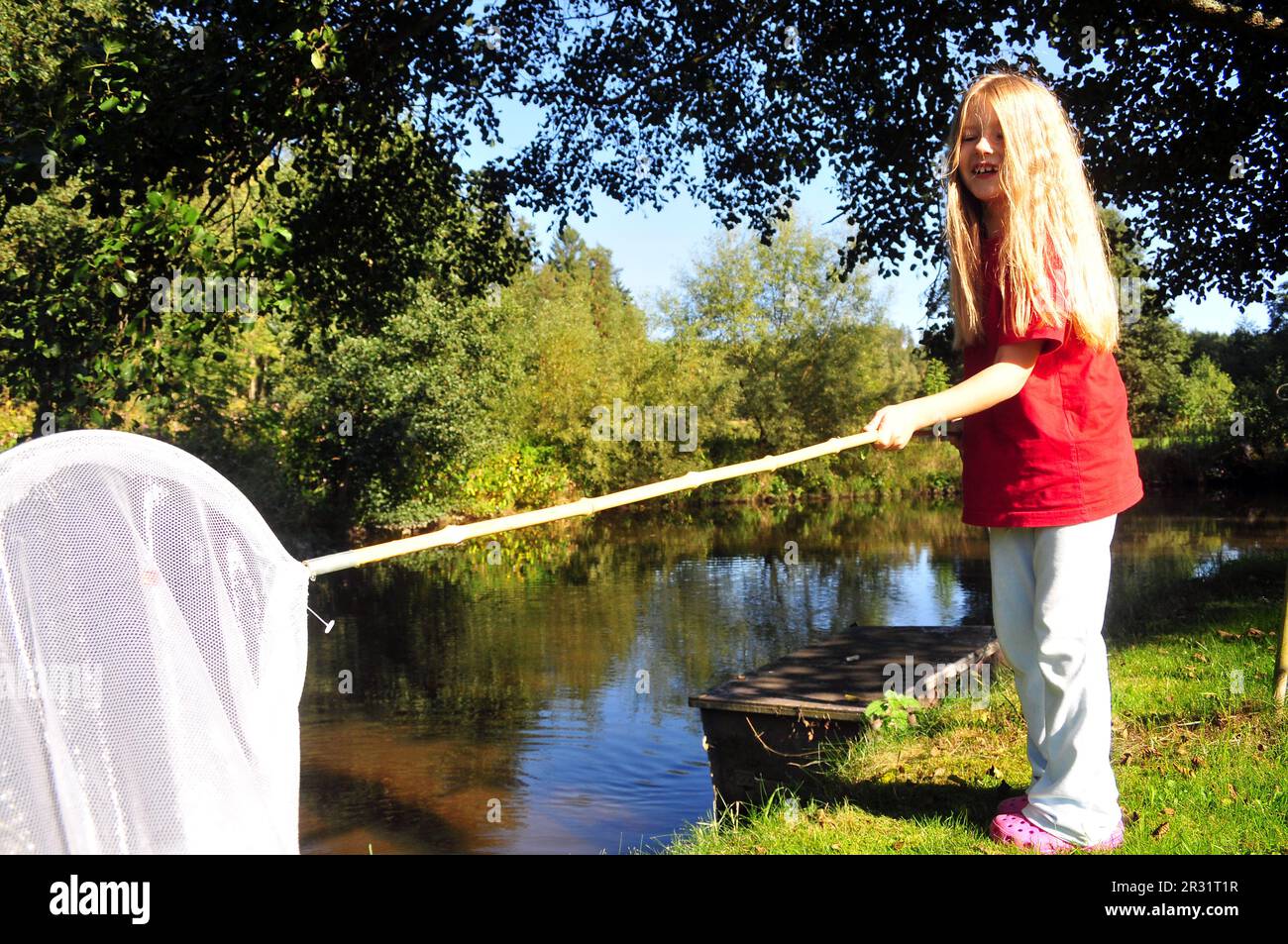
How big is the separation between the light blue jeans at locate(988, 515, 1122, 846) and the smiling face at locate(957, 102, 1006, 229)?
3.56 feet

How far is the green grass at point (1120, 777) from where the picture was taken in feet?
12.0

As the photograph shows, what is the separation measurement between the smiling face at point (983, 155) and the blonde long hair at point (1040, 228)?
20 millimetres

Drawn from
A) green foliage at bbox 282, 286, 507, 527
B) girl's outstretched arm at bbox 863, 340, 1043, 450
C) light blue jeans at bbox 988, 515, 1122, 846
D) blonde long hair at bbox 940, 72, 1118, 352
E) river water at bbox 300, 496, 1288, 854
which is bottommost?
river water at bbox 300, 496, 1288, 854

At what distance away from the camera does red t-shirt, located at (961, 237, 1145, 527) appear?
3211 millimetres

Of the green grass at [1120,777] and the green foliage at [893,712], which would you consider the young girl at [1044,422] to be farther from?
the green foliage at [893,712]

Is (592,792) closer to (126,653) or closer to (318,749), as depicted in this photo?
(318,749)

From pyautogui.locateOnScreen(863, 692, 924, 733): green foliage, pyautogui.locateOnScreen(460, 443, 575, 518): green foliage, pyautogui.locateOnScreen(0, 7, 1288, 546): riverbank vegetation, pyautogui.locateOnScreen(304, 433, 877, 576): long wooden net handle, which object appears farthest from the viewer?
pyautogui.locateOnScreen(460, 443, 575, 518): green foliage

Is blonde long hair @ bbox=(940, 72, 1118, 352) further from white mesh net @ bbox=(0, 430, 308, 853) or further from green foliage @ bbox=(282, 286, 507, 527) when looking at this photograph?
green foliage @ bbox=(282, 286, 507, 527)

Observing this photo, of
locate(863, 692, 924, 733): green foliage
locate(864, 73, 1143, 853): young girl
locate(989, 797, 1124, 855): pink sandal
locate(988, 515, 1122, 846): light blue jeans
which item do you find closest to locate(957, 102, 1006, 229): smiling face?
locate(864, 73, 1143, 853): young girl

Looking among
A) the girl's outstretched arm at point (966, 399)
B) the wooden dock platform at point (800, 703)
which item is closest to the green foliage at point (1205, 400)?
the wooden dock platform at point (800, 703)

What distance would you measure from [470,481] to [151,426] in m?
9.34

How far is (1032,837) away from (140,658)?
8.89ft

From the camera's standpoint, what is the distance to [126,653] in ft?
8.32

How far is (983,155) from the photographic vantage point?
11.0 ft
